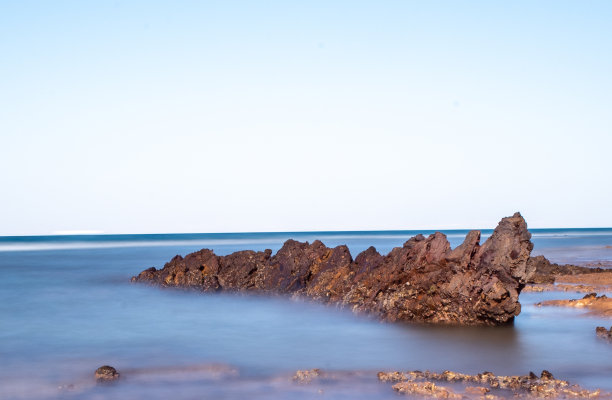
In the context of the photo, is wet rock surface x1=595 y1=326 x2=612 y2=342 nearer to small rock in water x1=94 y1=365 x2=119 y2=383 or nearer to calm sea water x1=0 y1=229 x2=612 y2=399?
calm sea water x1=0 y1=229 x2=612 y2=399

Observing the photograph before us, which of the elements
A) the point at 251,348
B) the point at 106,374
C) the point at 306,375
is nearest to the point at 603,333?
the point at 306,375

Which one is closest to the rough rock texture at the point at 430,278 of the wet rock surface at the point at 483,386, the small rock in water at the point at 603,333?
the small rock in water at the point at 603,333

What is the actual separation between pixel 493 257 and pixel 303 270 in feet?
30.7

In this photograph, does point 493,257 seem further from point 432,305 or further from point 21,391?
point 21,391

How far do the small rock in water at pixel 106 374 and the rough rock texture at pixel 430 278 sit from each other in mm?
7653

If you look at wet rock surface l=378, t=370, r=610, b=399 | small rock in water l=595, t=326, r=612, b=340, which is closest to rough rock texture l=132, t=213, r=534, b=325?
small rock in water l=595, t=326, r=612, b=340

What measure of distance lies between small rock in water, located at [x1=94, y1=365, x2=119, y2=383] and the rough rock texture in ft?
25.1

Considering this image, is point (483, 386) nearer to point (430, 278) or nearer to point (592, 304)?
point (430, 278)

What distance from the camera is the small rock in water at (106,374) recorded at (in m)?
10.9

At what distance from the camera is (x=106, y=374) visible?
36.2ft

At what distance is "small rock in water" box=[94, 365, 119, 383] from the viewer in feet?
35.8

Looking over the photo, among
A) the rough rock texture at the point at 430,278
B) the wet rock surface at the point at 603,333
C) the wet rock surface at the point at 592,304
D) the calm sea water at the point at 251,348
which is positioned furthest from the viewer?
the wet rock surface at the point at 592,304

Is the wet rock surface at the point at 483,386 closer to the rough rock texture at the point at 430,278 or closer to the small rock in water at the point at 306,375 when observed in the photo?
the small rock in water at the point at 306,375

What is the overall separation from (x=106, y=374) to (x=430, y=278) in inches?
349
